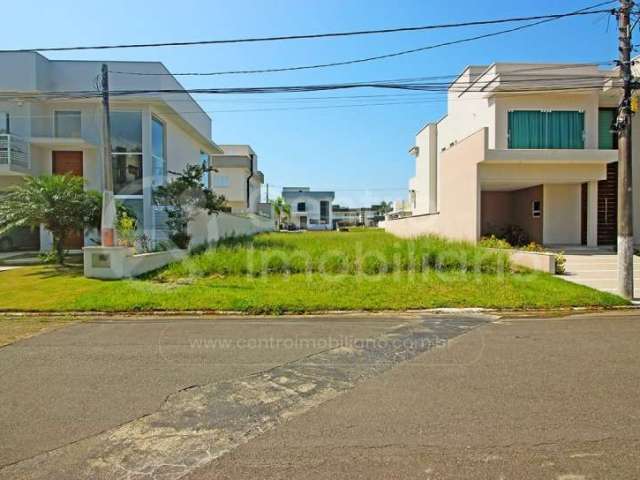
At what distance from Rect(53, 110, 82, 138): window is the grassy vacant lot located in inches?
278

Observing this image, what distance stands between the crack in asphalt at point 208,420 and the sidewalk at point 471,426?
7.8 inches

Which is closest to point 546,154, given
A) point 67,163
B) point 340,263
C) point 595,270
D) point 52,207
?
point 595,270

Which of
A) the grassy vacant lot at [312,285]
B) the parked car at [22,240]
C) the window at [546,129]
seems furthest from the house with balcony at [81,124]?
the window at [546,129]

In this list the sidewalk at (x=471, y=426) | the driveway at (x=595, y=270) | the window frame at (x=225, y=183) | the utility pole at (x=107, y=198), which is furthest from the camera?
the window frame at (x=225, y=183)

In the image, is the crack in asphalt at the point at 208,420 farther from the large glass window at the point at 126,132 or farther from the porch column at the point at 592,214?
the porch column at the point at 592,214

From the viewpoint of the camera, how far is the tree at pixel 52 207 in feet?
38.4

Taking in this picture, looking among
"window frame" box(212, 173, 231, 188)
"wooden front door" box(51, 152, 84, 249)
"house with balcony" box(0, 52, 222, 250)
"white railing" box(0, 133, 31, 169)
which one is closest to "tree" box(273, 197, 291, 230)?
"window frame" box(212, 173, 231, 188)

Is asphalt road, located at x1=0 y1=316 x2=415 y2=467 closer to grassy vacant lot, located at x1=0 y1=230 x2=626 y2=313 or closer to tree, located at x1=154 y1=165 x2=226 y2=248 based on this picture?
grassy vacant lot, located at x1=0 y1=230 x2=626 y2=313

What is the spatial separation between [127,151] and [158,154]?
146 centimetres

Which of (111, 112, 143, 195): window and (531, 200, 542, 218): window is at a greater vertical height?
(111, 112, 143, 195): window

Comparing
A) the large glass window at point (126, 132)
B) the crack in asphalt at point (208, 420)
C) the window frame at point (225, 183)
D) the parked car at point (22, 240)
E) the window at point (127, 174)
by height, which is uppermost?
the window frame at point (225, 183)

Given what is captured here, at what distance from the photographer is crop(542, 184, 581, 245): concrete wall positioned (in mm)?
17625

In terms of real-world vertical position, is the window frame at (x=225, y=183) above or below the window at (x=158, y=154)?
above

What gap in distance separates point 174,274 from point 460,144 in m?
12.6
